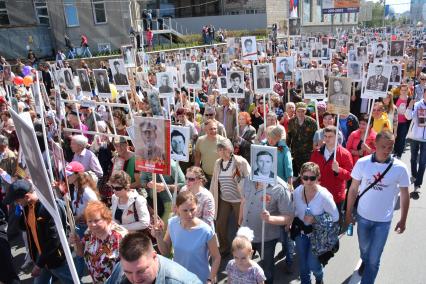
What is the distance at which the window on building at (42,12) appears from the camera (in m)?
25.1

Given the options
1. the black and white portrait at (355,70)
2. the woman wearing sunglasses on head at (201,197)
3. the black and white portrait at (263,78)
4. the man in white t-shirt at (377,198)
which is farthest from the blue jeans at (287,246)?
the black and white portrait at (355,70)

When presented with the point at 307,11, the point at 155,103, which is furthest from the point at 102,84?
the point at 307,11

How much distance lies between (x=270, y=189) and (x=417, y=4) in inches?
3862

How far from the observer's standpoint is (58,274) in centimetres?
399

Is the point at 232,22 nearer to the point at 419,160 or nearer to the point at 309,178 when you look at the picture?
the point at 419,160

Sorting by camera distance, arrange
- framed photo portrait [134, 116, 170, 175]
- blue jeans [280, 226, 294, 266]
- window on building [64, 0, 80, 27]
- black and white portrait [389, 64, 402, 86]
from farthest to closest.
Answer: window on building [64, 0, 80, 27], black and white portrait [389, 64, 402, 86], blue jeans [280, 226, 294, 266], framed photo portrait [134, 116, 170, 175]

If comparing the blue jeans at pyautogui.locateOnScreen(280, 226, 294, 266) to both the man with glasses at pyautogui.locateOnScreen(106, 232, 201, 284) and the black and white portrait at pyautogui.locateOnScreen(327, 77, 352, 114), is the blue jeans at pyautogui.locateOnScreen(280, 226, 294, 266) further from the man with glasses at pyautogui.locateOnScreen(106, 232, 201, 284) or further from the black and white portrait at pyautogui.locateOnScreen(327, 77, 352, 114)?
the man with glasses at pyautogui.locateOnScreen(106, 232, 201, 284)

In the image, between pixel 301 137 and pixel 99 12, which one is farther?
pixel 99 12

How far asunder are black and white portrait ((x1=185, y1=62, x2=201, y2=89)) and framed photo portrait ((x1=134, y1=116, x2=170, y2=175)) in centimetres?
510

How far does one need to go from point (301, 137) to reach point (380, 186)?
2.52 metres

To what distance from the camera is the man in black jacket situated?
3711 mm

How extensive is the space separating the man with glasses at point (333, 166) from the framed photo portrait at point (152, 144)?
218cm

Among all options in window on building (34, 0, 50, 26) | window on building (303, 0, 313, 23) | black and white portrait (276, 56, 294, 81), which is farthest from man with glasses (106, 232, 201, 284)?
window on building (303, 0, 313, 23)

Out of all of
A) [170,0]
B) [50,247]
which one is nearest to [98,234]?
[50,247]
